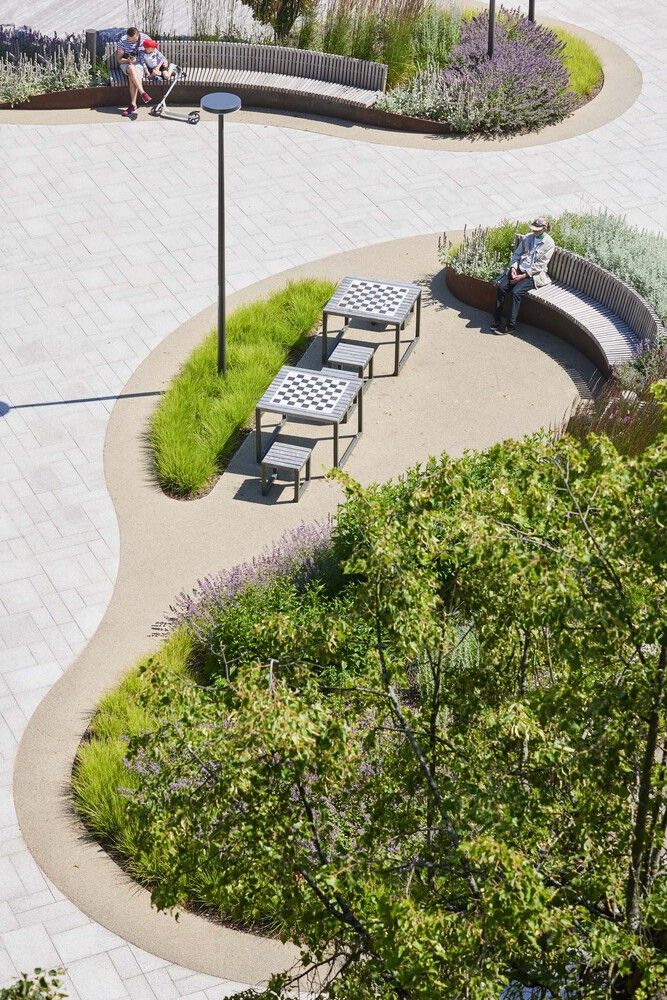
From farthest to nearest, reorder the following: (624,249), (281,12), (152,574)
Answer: (281,12)
(624,249)
(152,574)

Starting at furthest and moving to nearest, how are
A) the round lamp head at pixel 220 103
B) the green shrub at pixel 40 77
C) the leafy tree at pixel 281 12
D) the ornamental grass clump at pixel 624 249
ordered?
the leafy tree at pixel 281 12 → the green shrub at pixel 40 77 → the ornamental grass clump at pixel 624 249 → the round lamp head at pixel 220 103

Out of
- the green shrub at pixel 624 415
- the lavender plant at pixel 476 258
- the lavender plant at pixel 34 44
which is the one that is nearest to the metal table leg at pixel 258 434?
the green shrub at pixel 624 415

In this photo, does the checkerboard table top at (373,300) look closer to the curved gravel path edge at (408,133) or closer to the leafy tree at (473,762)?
the curved gravel path edge at (408,133)

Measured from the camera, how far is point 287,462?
13.7m

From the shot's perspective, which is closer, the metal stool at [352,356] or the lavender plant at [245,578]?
the lavender plant at [245,578]

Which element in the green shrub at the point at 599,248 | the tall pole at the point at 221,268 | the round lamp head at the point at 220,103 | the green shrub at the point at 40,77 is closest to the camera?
the round lamp head at the point at 220,103

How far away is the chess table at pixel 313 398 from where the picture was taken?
1402cm

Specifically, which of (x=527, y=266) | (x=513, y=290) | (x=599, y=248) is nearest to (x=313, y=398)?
(x=513, y=290)

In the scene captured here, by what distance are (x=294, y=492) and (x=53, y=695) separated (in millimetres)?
3357

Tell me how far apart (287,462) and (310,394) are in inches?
37.1

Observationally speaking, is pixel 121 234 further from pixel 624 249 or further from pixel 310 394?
pixel 624 249

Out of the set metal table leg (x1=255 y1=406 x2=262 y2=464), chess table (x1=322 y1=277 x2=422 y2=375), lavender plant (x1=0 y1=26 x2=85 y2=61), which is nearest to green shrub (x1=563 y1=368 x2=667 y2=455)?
chess table (x1=322 y1=277 x2=422 y2=375)

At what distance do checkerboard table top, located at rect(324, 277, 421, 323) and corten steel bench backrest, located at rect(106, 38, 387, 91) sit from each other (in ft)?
19.0

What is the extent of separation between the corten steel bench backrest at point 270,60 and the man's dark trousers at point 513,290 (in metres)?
5.53
